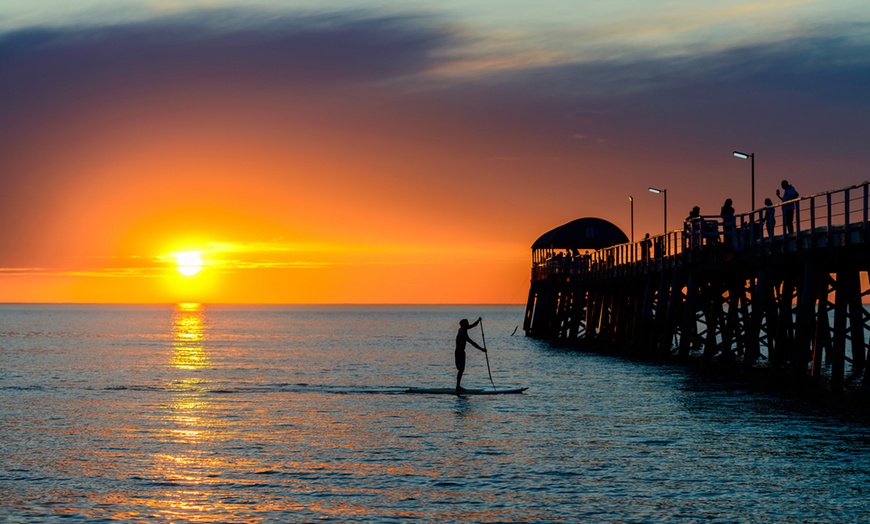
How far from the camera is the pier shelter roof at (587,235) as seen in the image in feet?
259

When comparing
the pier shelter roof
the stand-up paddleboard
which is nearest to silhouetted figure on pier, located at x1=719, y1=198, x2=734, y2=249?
the stand-up paddleboard

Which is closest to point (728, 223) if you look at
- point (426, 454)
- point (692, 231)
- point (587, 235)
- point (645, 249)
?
point (692, 231)

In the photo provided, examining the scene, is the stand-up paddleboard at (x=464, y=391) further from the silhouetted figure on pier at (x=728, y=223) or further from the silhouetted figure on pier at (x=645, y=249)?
the silhouetted figure on pier at (x=645, y=249)

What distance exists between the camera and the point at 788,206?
3522 centimetres

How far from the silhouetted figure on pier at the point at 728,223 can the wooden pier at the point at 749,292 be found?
3.5 inches

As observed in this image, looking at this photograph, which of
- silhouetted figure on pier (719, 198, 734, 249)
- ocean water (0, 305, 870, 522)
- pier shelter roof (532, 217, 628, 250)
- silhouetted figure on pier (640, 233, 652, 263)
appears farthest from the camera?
pier shelter roof (532, 217, 628, 250)

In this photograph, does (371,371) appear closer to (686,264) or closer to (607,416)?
(686,264)

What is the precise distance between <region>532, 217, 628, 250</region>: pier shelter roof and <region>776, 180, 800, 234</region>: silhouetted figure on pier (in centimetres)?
4266

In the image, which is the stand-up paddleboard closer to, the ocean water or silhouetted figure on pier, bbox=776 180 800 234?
the ocean water

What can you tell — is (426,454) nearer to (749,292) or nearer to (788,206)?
(788,206)

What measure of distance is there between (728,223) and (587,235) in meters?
37.3

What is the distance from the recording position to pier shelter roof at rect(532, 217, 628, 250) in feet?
259

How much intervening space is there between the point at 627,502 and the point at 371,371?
107 feet

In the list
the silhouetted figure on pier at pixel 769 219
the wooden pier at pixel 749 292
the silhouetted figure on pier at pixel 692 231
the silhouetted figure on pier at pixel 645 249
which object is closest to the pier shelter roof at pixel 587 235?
the wooden pier at pixel 749 292
